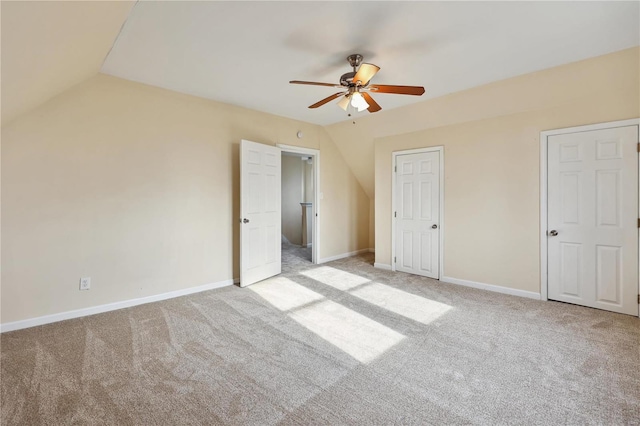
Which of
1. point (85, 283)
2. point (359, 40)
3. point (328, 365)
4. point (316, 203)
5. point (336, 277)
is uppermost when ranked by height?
point (359, 40)

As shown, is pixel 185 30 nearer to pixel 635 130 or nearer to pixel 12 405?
pixel 12 405

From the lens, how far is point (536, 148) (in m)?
3.35

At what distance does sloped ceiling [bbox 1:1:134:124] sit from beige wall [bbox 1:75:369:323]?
0.34 metres

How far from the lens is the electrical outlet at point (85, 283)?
2.92 meters

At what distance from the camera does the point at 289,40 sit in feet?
7.80

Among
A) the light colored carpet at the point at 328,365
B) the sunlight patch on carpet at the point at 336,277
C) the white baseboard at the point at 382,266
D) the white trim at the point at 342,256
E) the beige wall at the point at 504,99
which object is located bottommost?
the light colored carpet at the point at 328,365

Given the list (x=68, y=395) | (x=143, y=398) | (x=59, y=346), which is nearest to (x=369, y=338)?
(x=143, y=398)

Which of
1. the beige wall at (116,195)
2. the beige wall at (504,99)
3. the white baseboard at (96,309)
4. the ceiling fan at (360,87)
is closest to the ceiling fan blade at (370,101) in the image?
the ceiling fan at (360,87)

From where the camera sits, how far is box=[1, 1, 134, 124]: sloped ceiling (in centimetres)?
130

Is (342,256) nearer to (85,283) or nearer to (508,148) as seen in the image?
(508,148)

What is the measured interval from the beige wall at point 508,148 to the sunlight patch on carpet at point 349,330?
6.51ft

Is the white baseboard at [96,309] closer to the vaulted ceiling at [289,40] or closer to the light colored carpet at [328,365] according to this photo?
the light colored carpet at [328,365]

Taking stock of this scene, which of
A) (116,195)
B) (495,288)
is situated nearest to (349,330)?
(495,288)

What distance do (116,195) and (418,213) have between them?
405 cm
